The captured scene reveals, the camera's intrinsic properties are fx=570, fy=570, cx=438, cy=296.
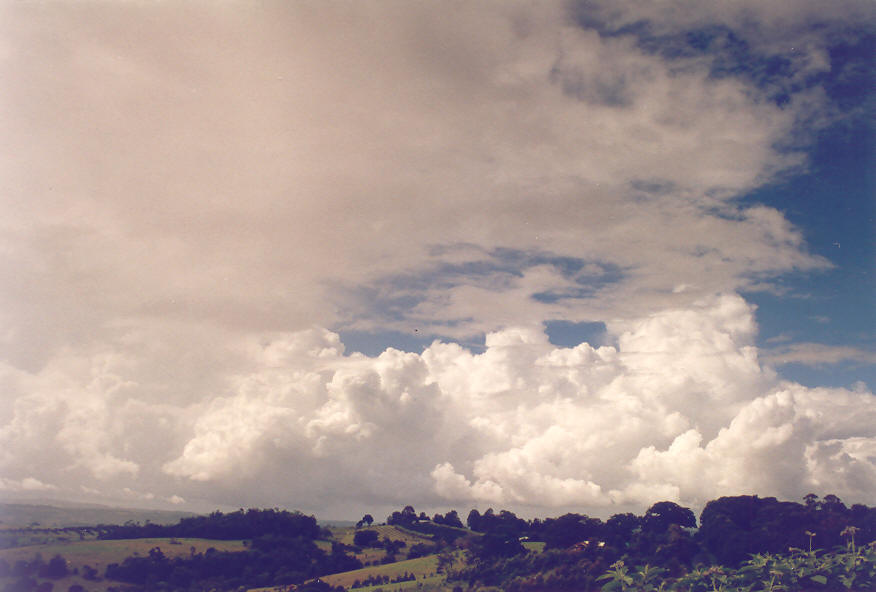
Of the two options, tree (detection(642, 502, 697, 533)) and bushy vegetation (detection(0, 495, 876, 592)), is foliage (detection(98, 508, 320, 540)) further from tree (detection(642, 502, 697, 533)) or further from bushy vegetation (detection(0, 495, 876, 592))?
tree (detection(642, 502, 697, 533))

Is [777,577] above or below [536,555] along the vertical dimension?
above

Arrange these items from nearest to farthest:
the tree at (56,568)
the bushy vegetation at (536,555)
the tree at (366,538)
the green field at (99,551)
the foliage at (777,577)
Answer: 1. the foliage at (777,577)
2. the bushy vegetation at (536,555)
3. the tree at (56,568)
4. the green field at (99,551)
5. the tree at (366,538)

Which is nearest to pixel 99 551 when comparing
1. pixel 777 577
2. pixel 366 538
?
pixel 366 538

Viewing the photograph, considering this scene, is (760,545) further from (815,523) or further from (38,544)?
(38,544)

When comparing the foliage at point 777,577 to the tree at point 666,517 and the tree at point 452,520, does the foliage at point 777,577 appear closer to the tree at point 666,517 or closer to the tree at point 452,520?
the tree at point 666,517

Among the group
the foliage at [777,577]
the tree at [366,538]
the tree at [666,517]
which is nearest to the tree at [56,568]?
the tree at [366,538]

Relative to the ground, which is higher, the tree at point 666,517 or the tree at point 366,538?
the tree at point 666,517

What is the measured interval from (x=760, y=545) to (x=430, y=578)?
4682cm

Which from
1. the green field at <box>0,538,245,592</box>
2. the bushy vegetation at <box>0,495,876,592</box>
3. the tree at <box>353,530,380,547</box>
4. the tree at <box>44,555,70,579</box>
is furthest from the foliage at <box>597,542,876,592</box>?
the tree at <box>44,555,70,579</box>

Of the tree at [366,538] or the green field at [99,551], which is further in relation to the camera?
the tree at [366,538]

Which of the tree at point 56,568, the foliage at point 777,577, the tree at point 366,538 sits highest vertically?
the foliage at point 777,577

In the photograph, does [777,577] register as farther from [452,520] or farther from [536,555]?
[452,520]

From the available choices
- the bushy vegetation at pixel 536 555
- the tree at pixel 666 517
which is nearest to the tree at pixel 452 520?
the bushy vegetation at pixel 536 555

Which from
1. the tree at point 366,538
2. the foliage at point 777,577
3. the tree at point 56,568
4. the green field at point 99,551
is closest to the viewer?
the foliage at point 777,577
